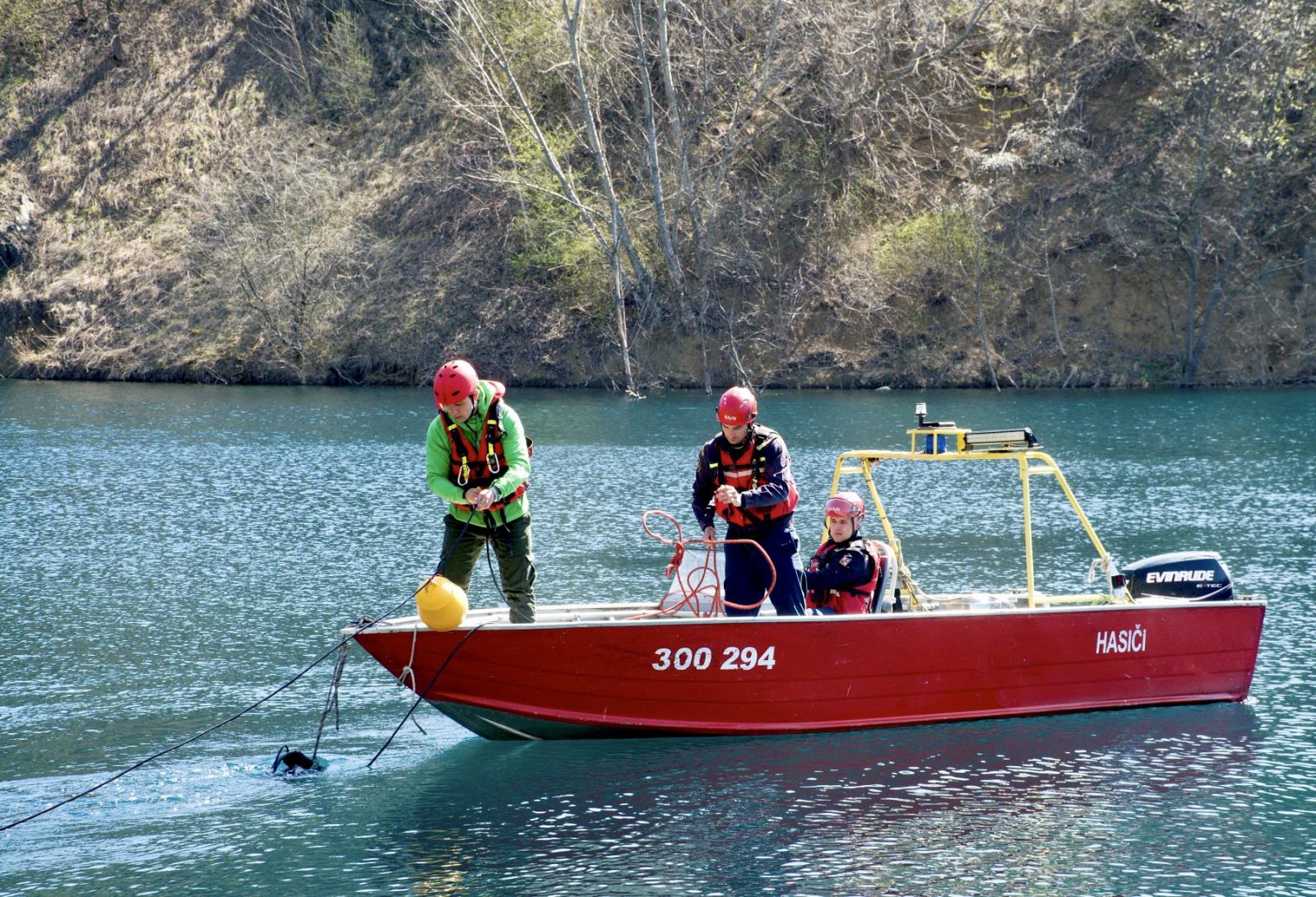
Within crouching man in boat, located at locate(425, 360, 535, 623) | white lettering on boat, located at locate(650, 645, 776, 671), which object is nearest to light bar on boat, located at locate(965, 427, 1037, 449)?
white lettering on boat, located at locate(650, 645, 776, 671)

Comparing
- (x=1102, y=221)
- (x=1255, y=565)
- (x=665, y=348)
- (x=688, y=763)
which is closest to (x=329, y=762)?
(x=688, y=763)

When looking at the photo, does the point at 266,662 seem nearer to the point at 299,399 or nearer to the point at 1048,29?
the point at 299,399

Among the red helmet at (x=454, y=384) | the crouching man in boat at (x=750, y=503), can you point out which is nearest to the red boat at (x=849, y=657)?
the crouching man in boat at (x=750, y=503)

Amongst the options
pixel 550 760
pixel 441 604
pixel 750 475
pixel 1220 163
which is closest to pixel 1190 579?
pixel 750 475

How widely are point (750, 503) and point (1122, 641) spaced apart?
9.96ft

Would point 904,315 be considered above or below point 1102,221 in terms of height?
below

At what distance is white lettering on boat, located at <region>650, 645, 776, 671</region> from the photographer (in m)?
8.47

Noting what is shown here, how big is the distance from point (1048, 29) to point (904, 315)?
11761mm

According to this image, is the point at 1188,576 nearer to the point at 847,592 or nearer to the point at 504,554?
the point at 847,592

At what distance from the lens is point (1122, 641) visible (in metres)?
9.45

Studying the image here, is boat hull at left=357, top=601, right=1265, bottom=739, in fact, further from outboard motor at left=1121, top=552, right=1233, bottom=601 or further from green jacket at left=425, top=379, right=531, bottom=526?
green jacket at left=425, top=379, right=531, bottom=526

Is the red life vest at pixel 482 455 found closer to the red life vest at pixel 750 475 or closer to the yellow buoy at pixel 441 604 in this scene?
the yellow buoy at pixel 441 604

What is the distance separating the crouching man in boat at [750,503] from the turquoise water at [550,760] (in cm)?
104

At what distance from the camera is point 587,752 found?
8.73m
